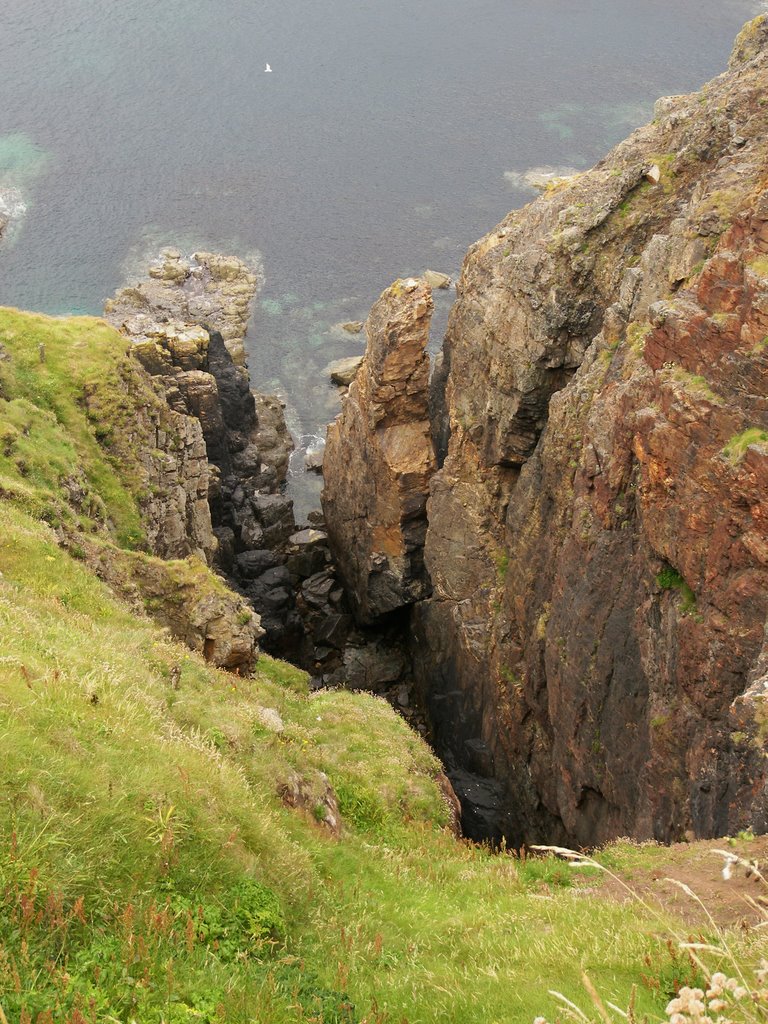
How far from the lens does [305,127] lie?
117812mm

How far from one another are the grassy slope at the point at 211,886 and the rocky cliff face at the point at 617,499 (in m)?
8.69

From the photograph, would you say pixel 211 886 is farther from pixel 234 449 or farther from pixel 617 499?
pixel 234 449

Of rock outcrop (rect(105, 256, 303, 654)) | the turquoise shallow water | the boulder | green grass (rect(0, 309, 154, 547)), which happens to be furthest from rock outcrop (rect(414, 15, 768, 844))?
the boulder

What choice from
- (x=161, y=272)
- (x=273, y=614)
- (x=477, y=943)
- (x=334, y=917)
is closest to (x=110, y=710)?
(x=334, y=917)

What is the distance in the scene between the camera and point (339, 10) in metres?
142

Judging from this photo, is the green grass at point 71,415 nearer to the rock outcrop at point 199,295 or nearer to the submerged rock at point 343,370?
the rock outcrop at point 199,295

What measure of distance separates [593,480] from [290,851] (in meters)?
21.3

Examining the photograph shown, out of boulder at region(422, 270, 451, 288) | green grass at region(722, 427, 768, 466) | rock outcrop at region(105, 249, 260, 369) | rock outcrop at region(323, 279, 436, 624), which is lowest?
green grass at region(722, 427, 768, 466)

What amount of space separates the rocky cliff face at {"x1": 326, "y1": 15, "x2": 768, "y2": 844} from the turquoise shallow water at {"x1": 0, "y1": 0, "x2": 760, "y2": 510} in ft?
105

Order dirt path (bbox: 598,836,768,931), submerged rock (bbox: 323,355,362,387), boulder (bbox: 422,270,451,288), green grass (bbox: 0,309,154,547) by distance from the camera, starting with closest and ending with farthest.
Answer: dirt path (bbox: 598,836,768,931) < green grass (bbox: 0,309,154,547) < submerged rock (bbox: 323,355,362,387) < boulder (bbox: 422,270,451,288)

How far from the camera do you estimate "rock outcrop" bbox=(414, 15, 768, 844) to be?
2420 cm

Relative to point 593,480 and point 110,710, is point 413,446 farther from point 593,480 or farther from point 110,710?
point 110,710

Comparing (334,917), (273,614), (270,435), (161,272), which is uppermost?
(161,272)

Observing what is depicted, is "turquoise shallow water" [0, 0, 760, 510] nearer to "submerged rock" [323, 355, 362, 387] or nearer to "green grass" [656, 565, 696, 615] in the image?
"submerged rock" [323, 355, 362, 387]
